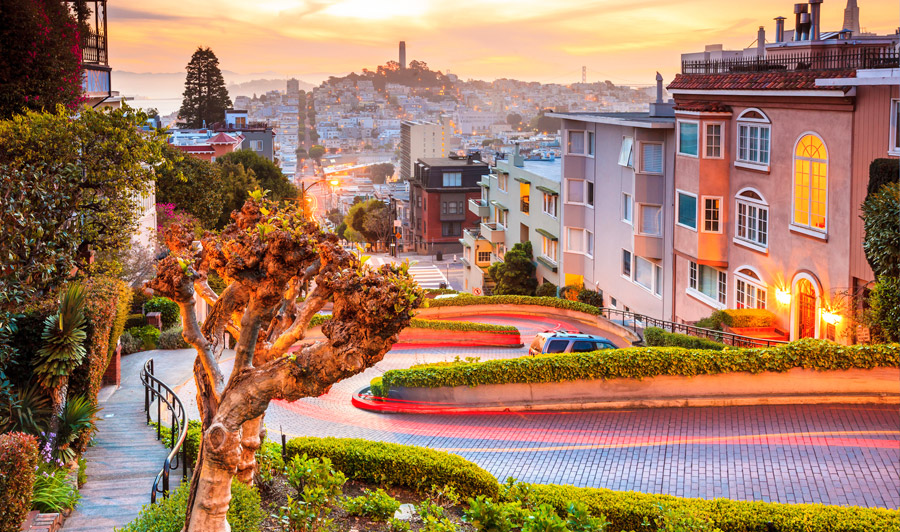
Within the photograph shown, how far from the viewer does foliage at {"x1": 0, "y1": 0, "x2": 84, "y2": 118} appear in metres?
24.1

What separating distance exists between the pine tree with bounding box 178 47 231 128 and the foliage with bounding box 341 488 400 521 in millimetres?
95036

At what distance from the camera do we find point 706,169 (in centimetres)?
3384

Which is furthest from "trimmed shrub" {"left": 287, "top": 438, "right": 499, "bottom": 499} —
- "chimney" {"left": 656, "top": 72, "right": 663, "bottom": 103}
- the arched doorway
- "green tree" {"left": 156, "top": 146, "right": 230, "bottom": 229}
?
"chimney" {"left": 656, "top": 72, "right": 663, "bottom": 103}

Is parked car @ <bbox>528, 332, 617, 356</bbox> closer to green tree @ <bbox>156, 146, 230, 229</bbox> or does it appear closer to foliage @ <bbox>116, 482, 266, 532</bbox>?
foliage @ <bbox>116, 482, 266, 532</bbox>

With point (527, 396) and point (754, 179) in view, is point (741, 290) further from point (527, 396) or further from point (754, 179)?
point (527, 396)

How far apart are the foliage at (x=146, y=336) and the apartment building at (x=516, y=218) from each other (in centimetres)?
2790

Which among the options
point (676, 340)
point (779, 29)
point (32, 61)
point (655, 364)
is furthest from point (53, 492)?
point (779, 29)

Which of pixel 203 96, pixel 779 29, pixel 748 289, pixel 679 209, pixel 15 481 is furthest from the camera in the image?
pixel 203 96

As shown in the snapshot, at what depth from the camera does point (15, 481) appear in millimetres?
11227

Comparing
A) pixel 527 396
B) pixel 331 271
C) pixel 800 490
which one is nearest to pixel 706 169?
pixel 527 396

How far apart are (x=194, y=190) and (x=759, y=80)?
29.9 metres

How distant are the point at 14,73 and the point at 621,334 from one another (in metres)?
24.2

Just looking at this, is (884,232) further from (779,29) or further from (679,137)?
(779,29)

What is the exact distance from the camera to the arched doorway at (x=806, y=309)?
29141 millimetres
